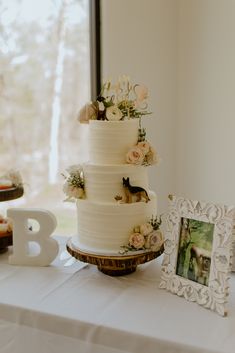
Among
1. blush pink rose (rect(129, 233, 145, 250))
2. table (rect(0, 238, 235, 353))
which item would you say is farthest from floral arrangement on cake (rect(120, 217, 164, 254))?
table (rect(0, 238, 235, 353))

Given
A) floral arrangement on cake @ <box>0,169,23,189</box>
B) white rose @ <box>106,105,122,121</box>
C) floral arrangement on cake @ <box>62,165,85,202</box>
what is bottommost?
floral arrangement on cake @ <box>0,169,23,189</box>

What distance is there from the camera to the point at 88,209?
49.3 inches

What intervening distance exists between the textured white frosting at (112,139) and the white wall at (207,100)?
972 millimetres

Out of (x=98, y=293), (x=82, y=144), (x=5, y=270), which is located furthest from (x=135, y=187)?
(x=82, y=144)

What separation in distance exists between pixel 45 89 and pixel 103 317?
165cm

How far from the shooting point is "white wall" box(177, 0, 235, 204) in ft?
6.75

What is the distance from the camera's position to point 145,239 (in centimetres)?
124

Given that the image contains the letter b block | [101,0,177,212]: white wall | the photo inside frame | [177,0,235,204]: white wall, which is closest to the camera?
the photo inside frame

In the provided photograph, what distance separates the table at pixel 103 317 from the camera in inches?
38.3

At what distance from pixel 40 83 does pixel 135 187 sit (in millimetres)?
1390

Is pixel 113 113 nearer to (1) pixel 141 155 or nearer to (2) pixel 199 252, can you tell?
(1) pixel 141 155

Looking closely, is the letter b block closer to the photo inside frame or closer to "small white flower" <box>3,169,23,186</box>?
"small white flower" <box>3,169,23,186</box>

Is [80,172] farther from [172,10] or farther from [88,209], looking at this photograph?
[172,10]

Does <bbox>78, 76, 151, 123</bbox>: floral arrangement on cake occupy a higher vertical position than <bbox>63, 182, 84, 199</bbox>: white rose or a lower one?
higher
